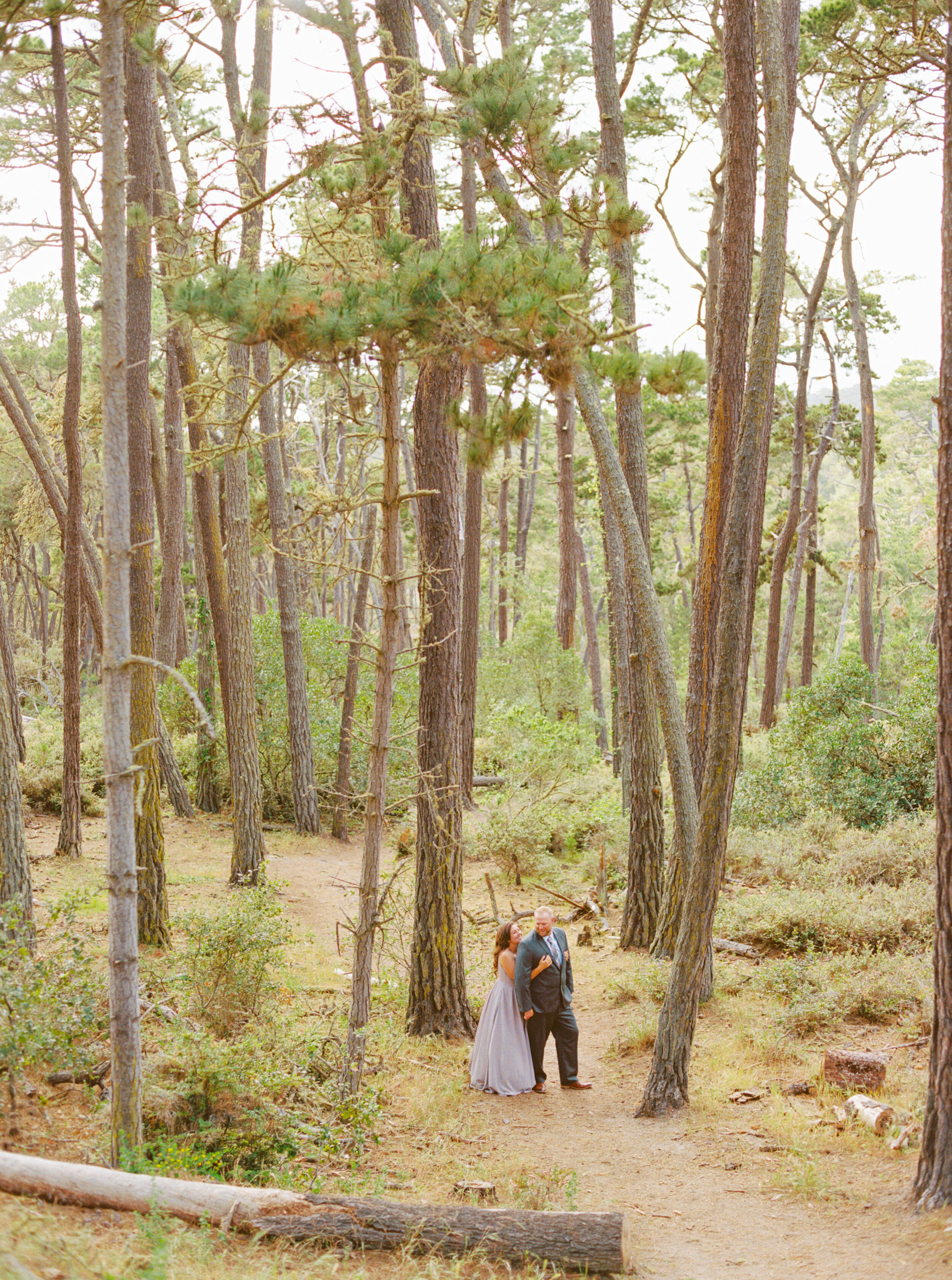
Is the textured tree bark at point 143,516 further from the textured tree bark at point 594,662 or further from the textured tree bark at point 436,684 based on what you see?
the textured tree bark at point 594,662

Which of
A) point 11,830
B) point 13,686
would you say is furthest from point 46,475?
point 11,830

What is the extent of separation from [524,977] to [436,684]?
2323 millimetres

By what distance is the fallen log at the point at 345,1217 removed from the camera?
4227 millimetres

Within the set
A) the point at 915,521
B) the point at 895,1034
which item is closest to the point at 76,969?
the point at 895,1034

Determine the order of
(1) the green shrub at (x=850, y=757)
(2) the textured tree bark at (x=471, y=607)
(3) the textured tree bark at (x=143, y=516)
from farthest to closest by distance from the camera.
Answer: (2) the textured tree bark at (x=471, y=607) < (1) the green shrub at (x=850, y=757) < (3) the textured tree bark at (x=143, y=516)

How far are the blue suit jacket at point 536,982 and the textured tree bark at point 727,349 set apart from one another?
1.64 m

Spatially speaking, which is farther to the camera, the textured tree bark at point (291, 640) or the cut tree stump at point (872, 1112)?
the textured tree bark at point (291, 640)

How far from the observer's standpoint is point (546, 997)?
24.0 ft

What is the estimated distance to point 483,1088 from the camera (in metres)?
7.24

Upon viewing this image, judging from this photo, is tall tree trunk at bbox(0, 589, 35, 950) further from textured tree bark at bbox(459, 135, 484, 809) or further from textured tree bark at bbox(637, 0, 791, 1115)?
textured tree bark at bbox(459, 135, 484, 809)

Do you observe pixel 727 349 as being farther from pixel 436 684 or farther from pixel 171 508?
pixel 171 508

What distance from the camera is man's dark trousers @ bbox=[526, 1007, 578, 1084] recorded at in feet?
24.2

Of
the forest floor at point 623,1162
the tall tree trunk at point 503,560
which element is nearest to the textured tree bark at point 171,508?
the forest floor at point 623,1162

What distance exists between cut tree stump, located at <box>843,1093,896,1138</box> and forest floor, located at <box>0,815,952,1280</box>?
83mm
